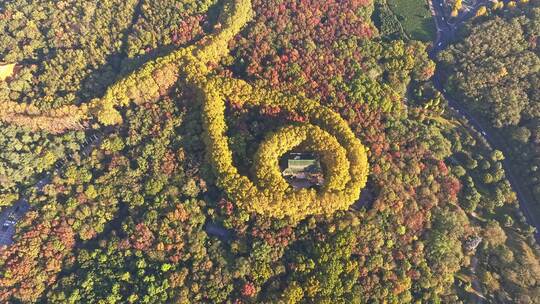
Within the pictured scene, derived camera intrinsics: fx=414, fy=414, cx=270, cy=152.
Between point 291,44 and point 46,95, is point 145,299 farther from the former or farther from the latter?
point 291,44

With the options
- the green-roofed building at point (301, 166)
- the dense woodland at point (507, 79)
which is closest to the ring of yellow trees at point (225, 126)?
the green-roofed building at point (301, 166)

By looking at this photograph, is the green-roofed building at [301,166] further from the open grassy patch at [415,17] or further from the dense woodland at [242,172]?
the open grassy patch at [415,17]

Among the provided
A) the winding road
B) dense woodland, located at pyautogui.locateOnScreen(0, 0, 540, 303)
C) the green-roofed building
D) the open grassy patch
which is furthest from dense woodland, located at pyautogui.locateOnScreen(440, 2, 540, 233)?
the green-roofed building

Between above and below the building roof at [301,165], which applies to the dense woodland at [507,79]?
above

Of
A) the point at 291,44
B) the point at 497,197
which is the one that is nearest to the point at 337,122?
the point at 291,44

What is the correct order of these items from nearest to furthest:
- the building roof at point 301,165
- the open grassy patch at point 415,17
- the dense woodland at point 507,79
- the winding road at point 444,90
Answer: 1. the building roof at point 301,165
2. the winding road at point 444,90
3. the dense woodland at point 507,79
4. the open grassy patch at point 415,17

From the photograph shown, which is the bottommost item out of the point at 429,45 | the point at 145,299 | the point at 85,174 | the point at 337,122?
the point at 145,299

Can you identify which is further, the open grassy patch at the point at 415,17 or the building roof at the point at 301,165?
the open grassy patch at the point at 415,17
